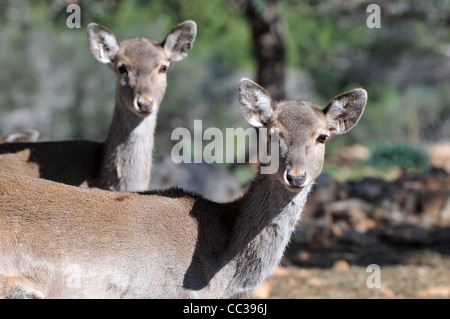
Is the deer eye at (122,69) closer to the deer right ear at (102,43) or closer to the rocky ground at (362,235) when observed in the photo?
the deer right ear at (102,43)

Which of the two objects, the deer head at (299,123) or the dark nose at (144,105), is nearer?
the deer head at (299,123)

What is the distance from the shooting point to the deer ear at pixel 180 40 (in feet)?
23.4

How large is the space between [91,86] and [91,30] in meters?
12.9

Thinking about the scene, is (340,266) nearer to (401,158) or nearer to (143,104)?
(143,104)

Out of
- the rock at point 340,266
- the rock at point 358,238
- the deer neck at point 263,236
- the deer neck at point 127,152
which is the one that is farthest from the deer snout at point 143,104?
the rock at point 358,238

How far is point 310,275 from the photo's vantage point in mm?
8305

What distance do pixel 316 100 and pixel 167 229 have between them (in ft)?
12.4

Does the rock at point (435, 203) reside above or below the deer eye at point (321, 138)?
below

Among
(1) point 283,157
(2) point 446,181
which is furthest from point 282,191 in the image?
(2) point 446,181

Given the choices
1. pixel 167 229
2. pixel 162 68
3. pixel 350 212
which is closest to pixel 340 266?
pixel 350 212

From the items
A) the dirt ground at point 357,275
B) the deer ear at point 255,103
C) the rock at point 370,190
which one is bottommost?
the dirt ground at point 357,275

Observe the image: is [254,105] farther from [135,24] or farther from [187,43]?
[135,24]

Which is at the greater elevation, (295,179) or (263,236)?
(295,179)

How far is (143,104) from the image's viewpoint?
6.55 metres
